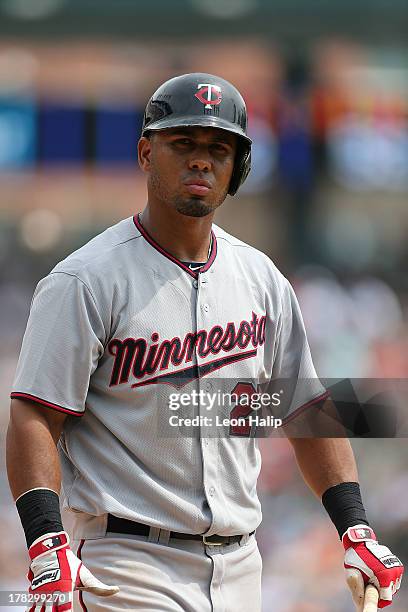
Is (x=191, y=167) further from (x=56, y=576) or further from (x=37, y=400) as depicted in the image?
(x=56, y=576)

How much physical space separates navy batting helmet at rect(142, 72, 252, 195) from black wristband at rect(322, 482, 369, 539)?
0.89m

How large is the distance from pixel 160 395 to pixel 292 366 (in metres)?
0.49

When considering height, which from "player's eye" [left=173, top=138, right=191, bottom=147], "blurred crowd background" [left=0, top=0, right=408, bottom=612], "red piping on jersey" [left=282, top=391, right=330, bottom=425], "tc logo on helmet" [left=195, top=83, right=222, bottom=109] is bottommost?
"blurred crowd background" [left=0, top=0, right=408, bottom=612]

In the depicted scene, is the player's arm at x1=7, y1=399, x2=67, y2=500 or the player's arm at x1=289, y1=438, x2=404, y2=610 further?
the player's arm at x1=289, y1=438, x2=404, y2=610

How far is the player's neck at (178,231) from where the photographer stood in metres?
2.79

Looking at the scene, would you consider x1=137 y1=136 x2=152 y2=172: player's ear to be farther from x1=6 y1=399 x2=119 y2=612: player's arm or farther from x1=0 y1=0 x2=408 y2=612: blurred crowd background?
x1=0 y1=0 x2=408 y2=612: blurred crowd background

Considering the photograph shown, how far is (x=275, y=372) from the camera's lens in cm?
297

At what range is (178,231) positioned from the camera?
2.80m

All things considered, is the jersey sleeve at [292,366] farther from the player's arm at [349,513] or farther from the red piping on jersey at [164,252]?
the red piping on jersey at [164,252]

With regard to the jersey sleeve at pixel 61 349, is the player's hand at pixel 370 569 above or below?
below

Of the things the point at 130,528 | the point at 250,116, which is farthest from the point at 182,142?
the point at 250,116

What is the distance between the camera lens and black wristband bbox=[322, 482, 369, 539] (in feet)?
9.29

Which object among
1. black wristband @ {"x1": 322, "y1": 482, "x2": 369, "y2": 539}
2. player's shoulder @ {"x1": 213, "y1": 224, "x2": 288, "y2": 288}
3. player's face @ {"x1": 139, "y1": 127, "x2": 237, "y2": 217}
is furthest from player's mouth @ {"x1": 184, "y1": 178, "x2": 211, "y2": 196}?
black wristband @ {"x1": 322, "y1": 482, "x2": 369, "y2": 539}

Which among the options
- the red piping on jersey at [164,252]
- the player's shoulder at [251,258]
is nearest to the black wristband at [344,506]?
the player's shoulder at [251,258]
